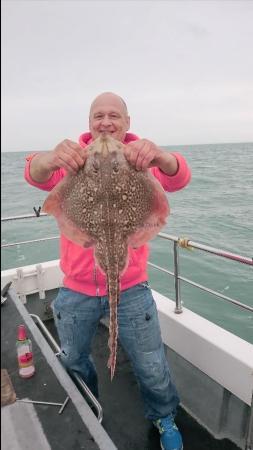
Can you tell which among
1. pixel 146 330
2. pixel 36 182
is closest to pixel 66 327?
pixel 146 330

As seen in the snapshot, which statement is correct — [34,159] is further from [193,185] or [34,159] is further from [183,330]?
[193,185]

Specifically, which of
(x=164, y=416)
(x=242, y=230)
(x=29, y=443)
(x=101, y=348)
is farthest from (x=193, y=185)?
(x=29, y=443)

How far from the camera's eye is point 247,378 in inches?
111

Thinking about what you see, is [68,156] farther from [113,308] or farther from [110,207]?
[113,308]

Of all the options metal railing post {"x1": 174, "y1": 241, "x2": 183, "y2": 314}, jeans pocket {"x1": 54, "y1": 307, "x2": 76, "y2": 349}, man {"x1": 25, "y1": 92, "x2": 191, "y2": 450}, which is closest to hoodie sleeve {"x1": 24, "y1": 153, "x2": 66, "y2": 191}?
man {"x1": 25, "y1": 92, "x2": 191, "y2": 450}

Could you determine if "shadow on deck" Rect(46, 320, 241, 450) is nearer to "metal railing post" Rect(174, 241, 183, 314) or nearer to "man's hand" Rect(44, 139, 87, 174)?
"metal railing post" Rect(174, 241, 183, 314)

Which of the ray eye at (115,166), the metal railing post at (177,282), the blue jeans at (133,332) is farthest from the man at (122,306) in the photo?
the metal railing post at (177,282)

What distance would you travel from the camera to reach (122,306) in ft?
8.64

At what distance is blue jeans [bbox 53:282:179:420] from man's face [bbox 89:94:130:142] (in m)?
1.16

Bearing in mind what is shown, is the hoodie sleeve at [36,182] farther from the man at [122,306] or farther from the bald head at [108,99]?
the bald head at [108,99]

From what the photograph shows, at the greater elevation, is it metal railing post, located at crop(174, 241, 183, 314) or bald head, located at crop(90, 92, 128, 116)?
bald head, located at crop(90, 92, 128, 116)

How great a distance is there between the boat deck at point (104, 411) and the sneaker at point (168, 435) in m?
0.22

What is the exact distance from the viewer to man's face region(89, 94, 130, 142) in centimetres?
236

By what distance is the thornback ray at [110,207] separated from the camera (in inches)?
70.1
